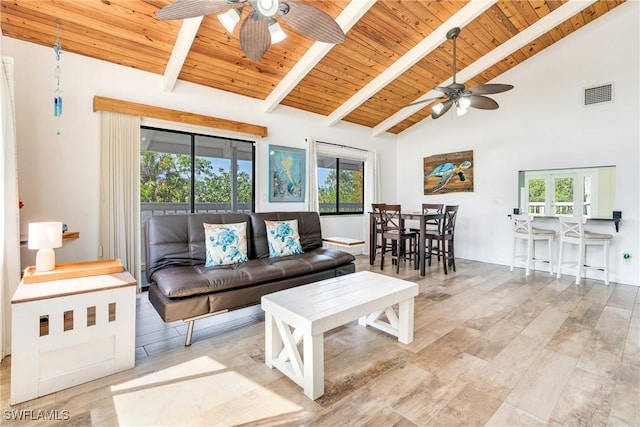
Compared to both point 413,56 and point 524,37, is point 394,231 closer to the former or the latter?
point 413,56

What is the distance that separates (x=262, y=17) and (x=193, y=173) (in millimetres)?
2571

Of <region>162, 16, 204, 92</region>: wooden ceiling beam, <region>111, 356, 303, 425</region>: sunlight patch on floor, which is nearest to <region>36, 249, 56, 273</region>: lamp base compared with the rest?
<region>111, 356, 303, 425</region>: sunlight patch on floor

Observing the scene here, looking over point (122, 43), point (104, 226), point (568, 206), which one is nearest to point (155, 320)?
point (104, 226)

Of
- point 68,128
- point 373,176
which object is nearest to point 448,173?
point 373,176

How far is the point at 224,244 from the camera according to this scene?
2.94 metres

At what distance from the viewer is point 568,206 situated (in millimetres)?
4406

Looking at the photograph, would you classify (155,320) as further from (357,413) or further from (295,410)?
(357,413)

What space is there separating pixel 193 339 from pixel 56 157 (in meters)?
2.43

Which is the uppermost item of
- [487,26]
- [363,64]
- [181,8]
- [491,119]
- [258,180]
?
[487,26]

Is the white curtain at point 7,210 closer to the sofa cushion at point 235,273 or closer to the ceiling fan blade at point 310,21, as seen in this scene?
the sofa cushion at point 235,273

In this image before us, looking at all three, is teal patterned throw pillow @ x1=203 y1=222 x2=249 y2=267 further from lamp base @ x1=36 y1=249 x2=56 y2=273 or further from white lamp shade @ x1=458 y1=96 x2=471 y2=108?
white lamp shade @ x1=458 y1=96 x2=471 y2=108

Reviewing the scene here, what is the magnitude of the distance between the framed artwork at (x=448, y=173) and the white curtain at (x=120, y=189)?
204 inches

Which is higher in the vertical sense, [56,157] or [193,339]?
[56,157]

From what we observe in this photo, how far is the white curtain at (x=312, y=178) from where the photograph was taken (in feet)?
16.9
